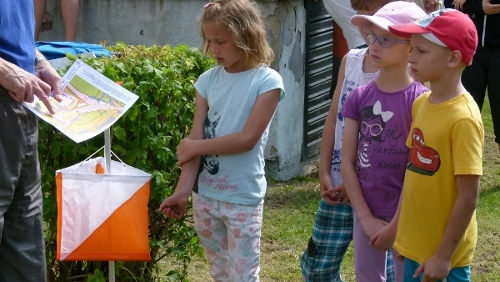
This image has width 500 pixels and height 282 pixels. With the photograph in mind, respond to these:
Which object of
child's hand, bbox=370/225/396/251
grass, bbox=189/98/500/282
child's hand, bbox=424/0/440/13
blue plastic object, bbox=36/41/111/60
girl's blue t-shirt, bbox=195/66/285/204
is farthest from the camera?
child's hand, bbox=424/0/440/13

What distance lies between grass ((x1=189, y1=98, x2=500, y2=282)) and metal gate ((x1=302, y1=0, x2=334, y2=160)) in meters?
0.35

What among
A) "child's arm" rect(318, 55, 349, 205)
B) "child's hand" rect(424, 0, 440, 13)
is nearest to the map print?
"child's arm" rect(318, 55, 349, 205)

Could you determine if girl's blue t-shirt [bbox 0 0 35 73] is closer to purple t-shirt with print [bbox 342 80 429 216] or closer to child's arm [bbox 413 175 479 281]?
purple t-shirt with print [bbox 342 80 429 216]

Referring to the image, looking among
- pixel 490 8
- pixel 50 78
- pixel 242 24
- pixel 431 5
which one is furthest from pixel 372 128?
pixel 490 8

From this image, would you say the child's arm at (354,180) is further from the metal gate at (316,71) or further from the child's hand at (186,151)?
the metal gate at (316,71)

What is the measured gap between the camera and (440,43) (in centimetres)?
308

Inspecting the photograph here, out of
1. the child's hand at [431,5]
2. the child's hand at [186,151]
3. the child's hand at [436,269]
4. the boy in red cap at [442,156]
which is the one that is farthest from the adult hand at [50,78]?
the child's hand at [431,5]

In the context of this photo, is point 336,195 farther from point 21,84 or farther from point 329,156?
point 21,84

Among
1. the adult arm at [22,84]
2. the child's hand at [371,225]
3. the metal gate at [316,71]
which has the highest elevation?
the adult arm at [22,84]

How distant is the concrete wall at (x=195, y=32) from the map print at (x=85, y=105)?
9.87 feet

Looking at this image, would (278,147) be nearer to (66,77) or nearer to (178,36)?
(178,36)

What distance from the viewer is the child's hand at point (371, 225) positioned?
346cm

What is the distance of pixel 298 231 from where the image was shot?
5902mm

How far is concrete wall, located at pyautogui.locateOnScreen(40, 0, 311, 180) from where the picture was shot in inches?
263
